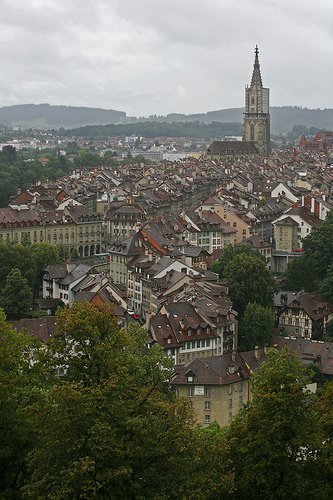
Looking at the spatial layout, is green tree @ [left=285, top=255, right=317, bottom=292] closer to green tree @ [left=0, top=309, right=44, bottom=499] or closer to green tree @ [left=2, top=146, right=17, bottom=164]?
green tree @ [left=0, top=309, right=44, bottom=499]

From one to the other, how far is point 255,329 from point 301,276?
48.6 ft

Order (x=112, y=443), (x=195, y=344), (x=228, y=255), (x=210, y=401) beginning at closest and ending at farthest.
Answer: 1. (x=112, y=443)
2. (x=210, y=401)
3. (x=195, y=344)
4. (x=228, y=255)

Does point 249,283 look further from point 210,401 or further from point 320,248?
point 210,401

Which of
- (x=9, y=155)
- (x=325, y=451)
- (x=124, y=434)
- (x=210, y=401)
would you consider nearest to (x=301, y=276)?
→ (x=210, y=401)

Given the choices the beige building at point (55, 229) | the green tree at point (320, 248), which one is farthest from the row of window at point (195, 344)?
the beige building at point (55, 229)

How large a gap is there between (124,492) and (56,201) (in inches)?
3246

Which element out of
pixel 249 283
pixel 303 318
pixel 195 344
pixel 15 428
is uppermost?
pixel 15 428

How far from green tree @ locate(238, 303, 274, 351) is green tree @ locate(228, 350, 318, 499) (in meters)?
32.9

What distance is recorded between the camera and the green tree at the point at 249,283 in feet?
220

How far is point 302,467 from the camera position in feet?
89.8

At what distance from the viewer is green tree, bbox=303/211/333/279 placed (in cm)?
7800

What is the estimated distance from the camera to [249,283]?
67.2m

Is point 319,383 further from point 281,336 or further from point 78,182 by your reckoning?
point 78,182

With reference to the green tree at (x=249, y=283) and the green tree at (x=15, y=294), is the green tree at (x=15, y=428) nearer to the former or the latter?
the green tree at (x=15, y=294)
